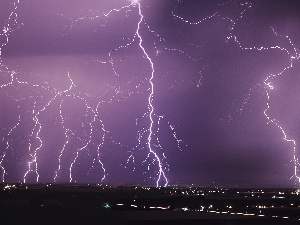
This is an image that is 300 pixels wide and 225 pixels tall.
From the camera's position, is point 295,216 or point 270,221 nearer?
point 270,221

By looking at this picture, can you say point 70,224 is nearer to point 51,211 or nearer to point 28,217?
point 28,217

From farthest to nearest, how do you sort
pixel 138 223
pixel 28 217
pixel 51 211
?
pixel 51 211 → pixel 28 217 → pixel 138 223

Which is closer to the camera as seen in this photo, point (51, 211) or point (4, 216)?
point (4, 216)

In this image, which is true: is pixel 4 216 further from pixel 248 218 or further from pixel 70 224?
pixel 248 218

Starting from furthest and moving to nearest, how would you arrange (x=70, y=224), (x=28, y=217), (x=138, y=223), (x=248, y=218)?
(x=248, y=218)
(x=28, y=217)
(x=138, y=223)
(x=70, y=224)

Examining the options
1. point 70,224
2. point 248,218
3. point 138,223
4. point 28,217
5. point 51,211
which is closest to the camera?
point 70,224

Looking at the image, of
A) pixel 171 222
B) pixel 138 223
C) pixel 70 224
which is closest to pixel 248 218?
pixel 171 222

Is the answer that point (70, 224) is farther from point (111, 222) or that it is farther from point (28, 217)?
point (28, 217)

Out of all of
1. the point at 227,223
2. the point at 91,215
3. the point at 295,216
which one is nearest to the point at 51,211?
the point at 91,215
